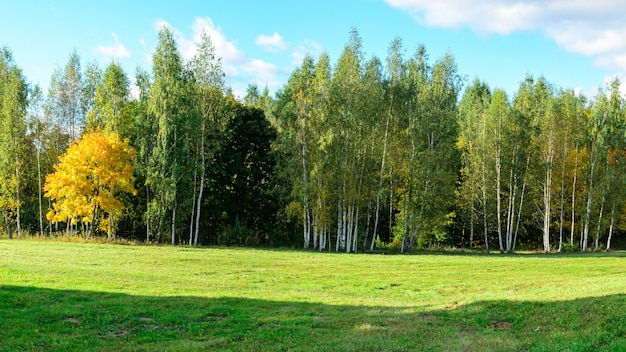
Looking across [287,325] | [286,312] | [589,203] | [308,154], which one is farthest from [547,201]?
[287,325]

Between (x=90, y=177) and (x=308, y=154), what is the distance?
1793 cm

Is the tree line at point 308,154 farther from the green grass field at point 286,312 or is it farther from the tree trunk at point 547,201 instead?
the green grass field at point 286,312

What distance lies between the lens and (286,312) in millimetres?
12672

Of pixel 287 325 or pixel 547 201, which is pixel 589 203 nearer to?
pixel 547 201

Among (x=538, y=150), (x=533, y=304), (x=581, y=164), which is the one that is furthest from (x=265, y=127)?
(x=533, y=304)

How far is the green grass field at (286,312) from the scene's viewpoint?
30.2 feet

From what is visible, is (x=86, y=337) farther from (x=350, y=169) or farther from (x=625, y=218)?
(x=625, y=218)

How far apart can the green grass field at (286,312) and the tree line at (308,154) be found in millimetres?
19197

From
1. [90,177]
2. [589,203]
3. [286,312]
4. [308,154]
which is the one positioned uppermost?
[308,154]

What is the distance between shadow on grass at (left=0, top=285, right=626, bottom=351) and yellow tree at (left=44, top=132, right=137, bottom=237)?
23.0 metres

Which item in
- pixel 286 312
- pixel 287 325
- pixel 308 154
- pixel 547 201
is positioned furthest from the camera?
pixel 547 201

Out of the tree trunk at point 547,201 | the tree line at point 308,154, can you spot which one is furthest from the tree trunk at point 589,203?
the tree trunk at point 547,201

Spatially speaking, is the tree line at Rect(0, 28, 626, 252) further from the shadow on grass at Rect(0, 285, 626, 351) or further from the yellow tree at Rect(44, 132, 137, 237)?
the shadow on grass at Rect(0, 285, 626, 351)

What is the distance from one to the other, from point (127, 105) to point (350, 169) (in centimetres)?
2205
